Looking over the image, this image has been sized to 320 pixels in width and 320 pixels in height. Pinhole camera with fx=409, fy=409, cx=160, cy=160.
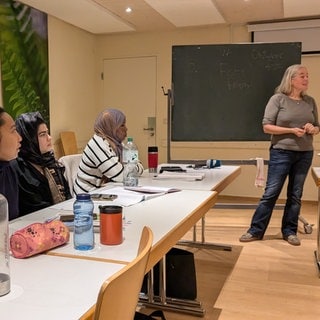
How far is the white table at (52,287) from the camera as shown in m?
0.88

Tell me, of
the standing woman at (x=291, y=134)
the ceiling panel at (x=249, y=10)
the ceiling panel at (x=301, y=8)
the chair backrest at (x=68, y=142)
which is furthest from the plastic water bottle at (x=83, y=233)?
the chair backrest at (x=68, y=142)

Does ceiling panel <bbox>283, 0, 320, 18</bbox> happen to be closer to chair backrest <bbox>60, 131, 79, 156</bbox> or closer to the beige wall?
the beige wall

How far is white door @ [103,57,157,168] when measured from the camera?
590cm

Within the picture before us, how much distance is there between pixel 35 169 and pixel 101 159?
688 mm

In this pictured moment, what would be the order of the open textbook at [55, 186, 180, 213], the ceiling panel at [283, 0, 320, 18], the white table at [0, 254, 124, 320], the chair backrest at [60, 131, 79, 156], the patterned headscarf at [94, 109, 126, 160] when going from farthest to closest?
1. the chair backrest at [60, 131, 79, 156]
2. the ceiling panel at [283, 0, 320, 18]
3. the patterned headscarf at [94, 109, 126, 160]
4. the open textbook at [55, 186, 180, 213]
5. the white table at [0, 254, 124, 320]

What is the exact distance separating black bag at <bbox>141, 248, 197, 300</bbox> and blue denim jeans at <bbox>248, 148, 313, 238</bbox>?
4.51 feet

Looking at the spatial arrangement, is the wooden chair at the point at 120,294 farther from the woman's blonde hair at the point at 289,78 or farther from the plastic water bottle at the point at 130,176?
the woman's blonde hair at the point at 289,78

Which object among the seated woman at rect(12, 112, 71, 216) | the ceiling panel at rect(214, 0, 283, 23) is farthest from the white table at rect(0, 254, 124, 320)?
the ceiling panel at rect(214, 0, 283, 23)

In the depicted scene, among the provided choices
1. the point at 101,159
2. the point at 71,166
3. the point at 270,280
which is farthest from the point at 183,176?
the point at 270,280

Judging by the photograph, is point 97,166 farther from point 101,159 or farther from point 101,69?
point 101,69

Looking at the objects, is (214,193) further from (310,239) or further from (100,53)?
(100,53)

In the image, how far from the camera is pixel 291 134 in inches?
133

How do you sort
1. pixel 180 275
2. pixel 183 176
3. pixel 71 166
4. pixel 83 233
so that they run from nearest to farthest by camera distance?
pixel 83 233, pixel 180 275, pixel 183 176, pixel 71 166

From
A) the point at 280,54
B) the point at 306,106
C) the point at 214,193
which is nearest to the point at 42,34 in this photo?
the point at 280,54
